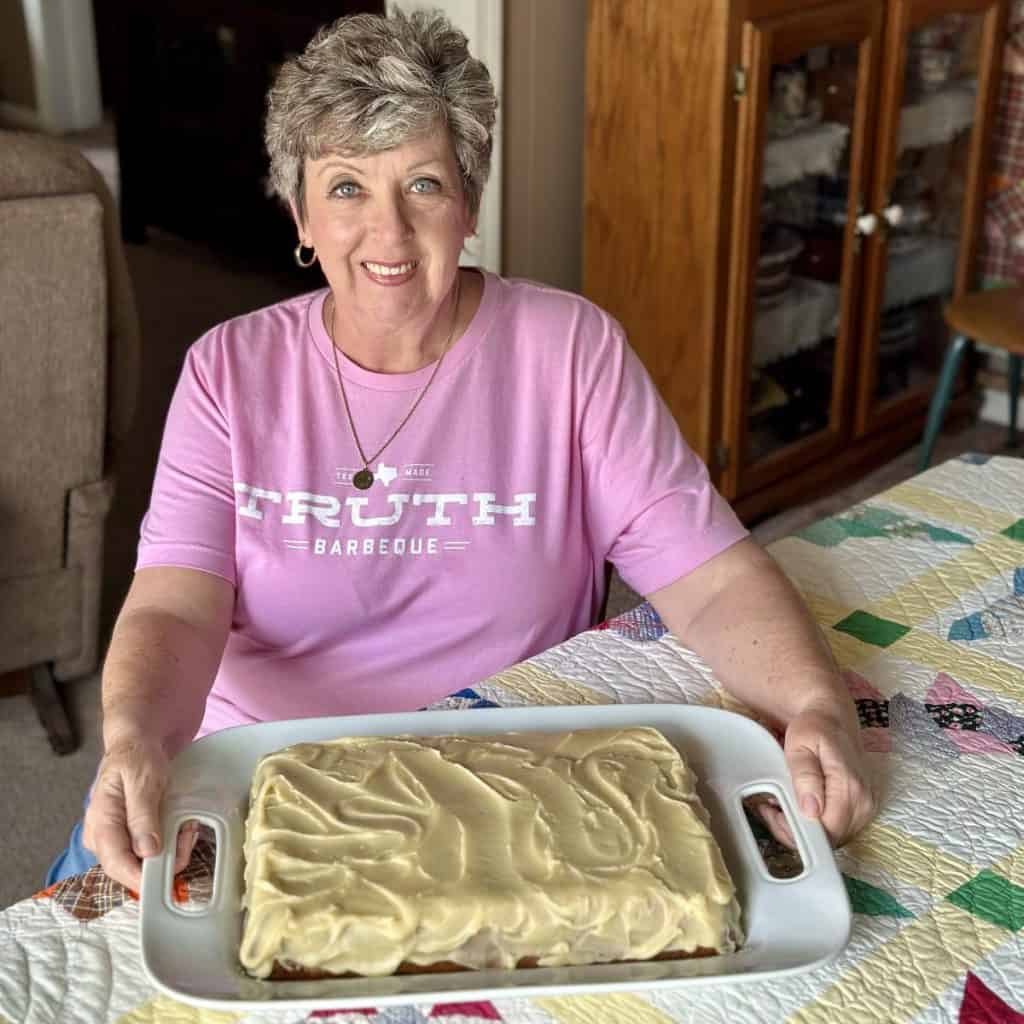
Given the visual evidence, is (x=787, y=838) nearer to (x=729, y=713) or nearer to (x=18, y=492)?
(x=729, y=713)

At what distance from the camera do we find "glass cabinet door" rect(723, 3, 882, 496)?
2.60 metres

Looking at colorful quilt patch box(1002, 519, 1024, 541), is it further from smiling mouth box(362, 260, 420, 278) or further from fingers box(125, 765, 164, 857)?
fingers box(125, 765, 164, 857)

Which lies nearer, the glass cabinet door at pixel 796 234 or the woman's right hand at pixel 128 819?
the woman's right hand at pixel 128 819

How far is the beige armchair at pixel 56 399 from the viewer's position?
6.61 feet

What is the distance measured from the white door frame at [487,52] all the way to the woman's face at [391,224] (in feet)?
3.86

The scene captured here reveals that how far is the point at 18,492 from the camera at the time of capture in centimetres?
215

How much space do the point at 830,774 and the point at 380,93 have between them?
2.20 ft

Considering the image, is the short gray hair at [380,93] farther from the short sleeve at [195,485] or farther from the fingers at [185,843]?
the fingers at [185,843]

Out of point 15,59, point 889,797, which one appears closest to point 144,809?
point 889,797

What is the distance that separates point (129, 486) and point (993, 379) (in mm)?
2124

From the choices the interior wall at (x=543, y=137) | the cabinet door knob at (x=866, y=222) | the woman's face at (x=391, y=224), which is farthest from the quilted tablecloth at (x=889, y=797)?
the cabinet door knob at (x=866, y=222)

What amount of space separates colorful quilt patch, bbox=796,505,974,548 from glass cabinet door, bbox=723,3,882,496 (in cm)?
134

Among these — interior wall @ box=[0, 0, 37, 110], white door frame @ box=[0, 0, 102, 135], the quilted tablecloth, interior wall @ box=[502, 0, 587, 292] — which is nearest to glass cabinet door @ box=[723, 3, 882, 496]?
interior wall @ box=[502, 0, 587, 292]

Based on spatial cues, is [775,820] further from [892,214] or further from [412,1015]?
[892,214]
